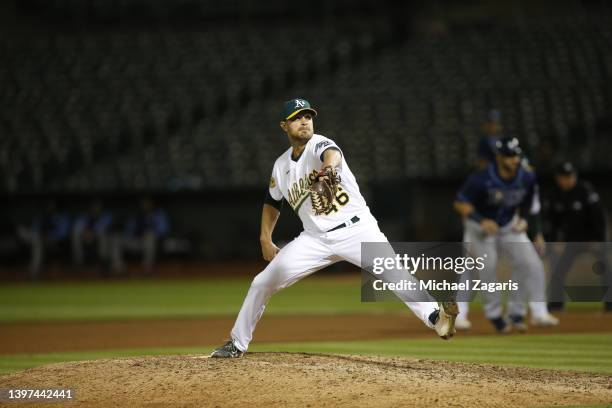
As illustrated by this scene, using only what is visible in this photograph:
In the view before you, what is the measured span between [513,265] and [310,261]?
14.4 feet

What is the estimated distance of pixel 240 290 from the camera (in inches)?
765

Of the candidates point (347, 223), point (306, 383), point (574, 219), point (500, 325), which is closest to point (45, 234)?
point (574, 219)

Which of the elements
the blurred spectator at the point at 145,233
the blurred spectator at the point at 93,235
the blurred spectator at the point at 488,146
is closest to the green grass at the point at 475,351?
the blurred spectator at the point at 488,146

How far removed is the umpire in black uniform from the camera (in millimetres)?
13062

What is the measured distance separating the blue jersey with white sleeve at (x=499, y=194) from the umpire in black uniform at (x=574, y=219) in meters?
2.34

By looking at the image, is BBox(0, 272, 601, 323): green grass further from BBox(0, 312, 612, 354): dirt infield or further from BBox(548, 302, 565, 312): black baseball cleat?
BBox(548, 302, 565, 312): black baseball cleat

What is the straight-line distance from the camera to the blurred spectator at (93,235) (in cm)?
2392

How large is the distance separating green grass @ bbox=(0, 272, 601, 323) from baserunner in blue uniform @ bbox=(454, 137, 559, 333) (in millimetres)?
3832

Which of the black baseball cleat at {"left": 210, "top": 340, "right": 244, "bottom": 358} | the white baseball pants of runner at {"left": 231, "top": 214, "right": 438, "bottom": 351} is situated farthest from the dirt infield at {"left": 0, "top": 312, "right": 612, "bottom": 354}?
the white baseball pants of runner at {"left": 231, "top": 214, "right": 438, "bottom": 351}

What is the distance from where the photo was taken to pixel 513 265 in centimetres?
1110

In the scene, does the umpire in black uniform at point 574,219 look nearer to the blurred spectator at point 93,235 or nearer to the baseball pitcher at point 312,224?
the baseball pitcher at point 312,224

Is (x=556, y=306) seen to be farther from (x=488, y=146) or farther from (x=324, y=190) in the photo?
(x=324, y=190)

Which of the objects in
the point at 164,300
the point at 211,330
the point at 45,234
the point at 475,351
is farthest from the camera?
the point at 45,234

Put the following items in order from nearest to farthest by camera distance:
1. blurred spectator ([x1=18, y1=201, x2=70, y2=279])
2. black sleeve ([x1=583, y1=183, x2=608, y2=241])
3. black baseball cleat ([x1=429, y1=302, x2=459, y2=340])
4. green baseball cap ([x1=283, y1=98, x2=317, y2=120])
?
1. black baseball cleat ([x1=429, y1=302, x2=459, y2=340])
2. green baseball cap ([x1=283, y1=98, x2=317, y2=120])
3. black sleeve ([x1=583, y1=183, x2=608, y2=241])
4. blurred spectator ([x1=18, y1=201, x2=70, y2=279])
